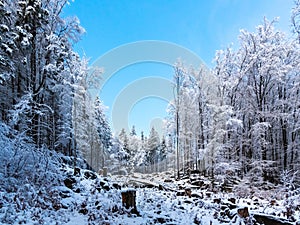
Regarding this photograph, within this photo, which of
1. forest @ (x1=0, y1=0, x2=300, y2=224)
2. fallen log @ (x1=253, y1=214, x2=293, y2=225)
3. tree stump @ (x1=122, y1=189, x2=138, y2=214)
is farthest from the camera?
forest @ (x1=0, y1=0, x2=300, y2=224)

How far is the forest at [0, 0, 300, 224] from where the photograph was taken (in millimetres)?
6688

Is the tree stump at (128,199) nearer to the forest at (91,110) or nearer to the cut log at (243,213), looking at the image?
the forest at (91,110)

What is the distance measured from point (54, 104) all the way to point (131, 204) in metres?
12.6

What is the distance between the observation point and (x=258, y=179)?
49.3 ft

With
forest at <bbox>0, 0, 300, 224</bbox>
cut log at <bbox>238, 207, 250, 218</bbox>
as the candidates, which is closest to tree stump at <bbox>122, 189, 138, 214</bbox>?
forest at <bbox>0, 0, 300, 224</bbox>

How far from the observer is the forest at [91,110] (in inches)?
263

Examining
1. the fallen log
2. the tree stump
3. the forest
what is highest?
the forest

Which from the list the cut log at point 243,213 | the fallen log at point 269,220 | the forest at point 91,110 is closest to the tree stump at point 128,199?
the forest at point 91,110

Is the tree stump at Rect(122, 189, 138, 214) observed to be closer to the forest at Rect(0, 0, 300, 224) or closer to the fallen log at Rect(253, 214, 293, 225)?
the forest at Rect(0, 0, 300, 224)

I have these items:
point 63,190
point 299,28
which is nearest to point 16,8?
point 63,190

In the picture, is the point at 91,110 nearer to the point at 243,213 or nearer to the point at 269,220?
the point at 243,213

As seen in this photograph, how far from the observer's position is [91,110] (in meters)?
→ 22.4

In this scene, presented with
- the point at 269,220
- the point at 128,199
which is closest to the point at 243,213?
the point at 269,220

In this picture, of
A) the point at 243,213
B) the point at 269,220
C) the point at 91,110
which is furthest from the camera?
the point at 91,110
